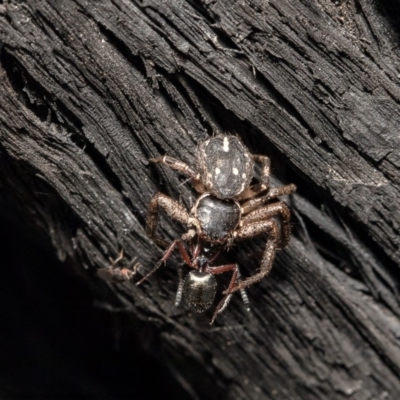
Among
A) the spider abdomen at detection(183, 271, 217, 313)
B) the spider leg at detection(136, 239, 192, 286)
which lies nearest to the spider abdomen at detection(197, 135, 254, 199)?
the spider leg at detection(136, 239, 192, 286)

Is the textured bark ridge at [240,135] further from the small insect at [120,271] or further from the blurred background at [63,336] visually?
the blurred background at [63,336]

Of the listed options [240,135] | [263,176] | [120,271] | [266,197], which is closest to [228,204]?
[266,197]

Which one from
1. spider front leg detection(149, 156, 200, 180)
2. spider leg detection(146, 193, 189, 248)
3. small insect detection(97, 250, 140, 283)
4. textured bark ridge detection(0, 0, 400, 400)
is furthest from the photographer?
small insect detection(97, 250, 140, 283)

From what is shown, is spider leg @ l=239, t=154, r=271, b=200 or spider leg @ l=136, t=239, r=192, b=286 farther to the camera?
spider leg @ l=136, t=239, r=192, b=286

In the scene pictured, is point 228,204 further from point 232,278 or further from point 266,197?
point 232,278

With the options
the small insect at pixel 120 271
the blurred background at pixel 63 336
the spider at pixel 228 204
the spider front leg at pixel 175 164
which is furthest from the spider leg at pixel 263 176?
the blurred background at pixel 63 336

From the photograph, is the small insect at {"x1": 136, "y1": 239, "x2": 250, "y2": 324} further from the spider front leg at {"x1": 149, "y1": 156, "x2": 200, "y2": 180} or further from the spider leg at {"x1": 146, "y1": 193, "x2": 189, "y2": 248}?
the spider front leg at {"x1": 149, "y1": 156, "x2": 200, "y2": 180}

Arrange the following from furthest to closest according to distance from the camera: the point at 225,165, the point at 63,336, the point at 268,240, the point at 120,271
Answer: the point at 63,336 → the point at 120,271 → the point at 268,240 → the point at 225,165
